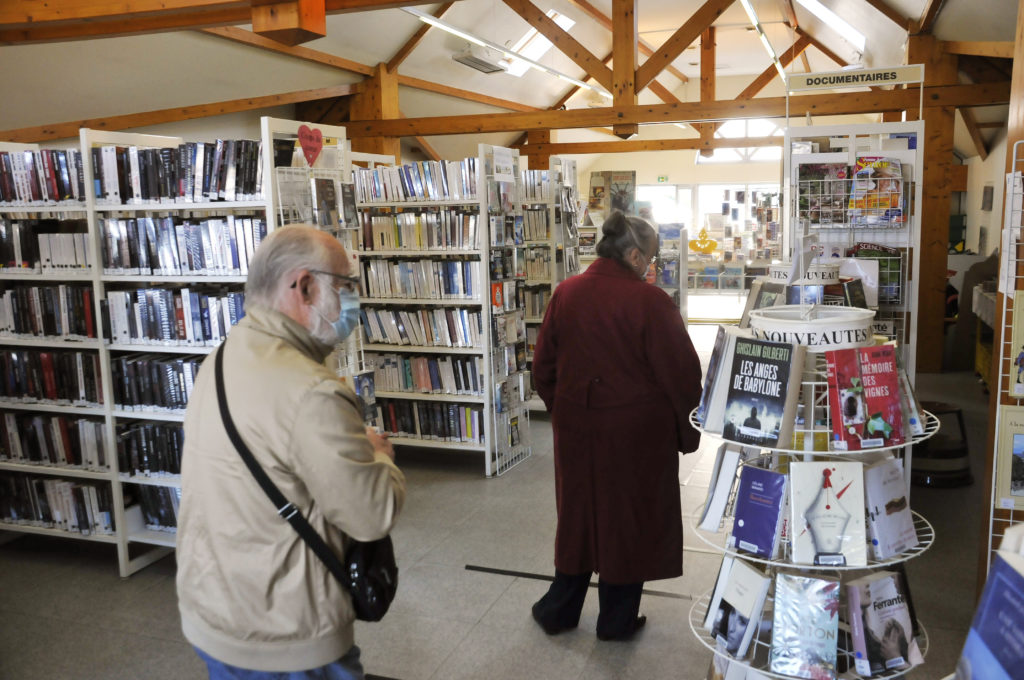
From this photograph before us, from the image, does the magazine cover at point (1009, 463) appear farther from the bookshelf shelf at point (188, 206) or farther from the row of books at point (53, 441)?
the row of books at point (53, 441)

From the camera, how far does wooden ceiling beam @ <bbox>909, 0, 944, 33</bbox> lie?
788 cm

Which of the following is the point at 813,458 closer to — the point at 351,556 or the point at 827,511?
the point at 827,511

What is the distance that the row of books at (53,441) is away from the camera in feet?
13.8

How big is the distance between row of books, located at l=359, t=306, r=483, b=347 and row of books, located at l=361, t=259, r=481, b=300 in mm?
124

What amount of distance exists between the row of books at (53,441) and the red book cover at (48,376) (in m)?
0.14

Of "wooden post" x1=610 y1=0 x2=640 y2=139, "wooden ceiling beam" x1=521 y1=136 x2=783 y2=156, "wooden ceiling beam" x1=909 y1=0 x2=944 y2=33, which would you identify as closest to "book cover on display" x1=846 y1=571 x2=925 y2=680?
"wooden ceiling beam" x1=909 y1=0 x2=944 y2=33

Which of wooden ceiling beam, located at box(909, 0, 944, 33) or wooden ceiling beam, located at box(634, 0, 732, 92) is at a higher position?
wooden ceiling beam, located at box(634, 0, 732, 92)

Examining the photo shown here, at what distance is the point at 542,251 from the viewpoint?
7250mm

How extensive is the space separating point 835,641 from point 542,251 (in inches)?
213

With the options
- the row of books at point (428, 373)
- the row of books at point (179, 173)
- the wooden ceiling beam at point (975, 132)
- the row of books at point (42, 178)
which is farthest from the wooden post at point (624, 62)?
the row of books at point (42, 178)

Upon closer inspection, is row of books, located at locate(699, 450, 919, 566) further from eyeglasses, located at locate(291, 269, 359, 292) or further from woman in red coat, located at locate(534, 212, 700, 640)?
eyeglasses, located at locate(291, 269, 359, 292)

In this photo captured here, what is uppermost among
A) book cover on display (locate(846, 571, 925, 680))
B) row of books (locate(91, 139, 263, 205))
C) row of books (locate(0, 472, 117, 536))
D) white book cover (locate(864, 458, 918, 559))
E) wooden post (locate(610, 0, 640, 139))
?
wooden post (locate(610, 0, 640, 139))

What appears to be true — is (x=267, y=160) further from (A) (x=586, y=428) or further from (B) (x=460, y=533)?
(B) (x=460, y=533)

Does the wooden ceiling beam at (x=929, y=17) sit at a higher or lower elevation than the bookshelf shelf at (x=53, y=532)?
higher
